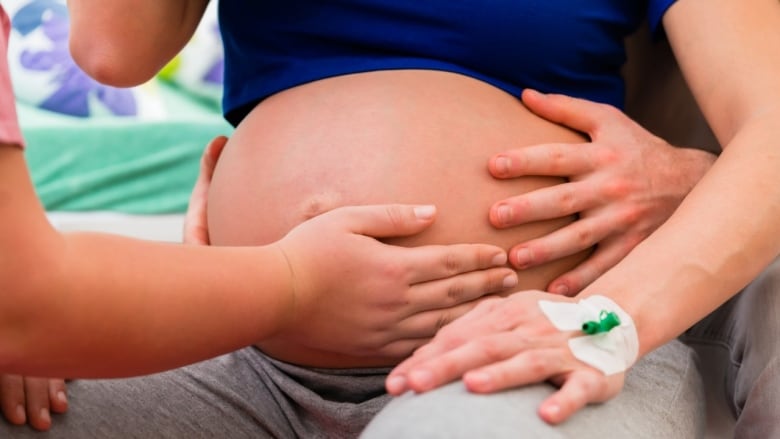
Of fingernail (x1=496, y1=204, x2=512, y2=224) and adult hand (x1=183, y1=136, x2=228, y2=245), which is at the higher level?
fingernail (x1=496, y1=204, x2=512, y2=224)

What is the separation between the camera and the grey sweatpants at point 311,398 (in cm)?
88

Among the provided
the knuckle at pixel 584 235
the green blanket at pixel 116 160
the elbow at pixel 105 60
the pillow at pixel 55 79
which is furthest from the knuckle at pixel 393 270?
the pillow at pixel 55 79

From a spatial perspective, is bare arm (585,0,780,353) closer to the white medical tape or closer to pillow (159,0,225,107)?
the white medical tape

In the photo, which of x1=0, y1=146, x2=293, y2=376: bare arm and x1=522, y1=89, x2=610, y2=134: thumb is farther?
x1=522, y1=89, x2=610, y2=134: thumb

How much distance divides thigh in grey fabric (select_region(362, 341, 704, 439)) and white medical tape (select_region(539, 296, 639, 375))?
34 millimetres

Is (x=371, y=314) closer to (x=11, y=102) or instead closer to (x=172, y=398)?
(x=172, y=398)

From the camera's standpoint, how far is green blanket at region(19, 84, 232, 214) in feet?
6.64

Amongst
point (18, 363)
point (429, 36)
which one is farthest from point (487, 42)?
point (18, 363)

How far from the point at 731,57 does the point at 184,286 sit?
0.60 metres

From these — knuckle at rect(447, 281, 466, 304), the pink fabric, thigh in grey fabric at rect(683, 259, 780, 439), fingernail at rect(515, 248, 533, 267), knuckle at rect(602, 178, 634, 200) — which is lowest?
thigh in grey fabric at rect(683, 259, 780, 439)

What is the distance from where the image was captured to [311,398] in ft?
3.09

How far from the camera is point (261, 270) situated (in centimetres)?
76

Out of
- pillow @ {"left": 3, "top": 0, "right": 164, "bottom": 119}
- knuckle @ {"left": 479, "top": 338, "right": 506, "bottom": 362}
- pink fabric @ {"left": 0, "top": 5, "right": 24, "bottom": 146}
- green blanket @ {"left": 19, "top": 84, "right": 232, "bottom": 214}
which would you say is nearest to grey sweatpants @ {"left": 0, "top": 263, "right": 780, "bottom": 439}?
knuckle @ {"left": 479, "top": 338, "right": 506, "bottom": 362}

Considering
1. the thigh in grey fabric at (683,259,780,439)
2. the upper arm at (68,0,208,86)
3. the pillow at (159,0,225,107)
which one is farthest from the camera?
the pillow at (159,0,225,107)
